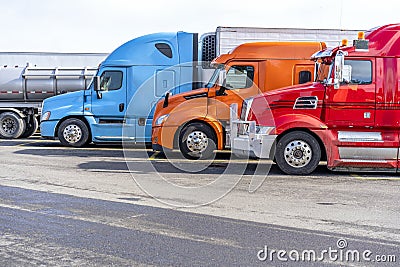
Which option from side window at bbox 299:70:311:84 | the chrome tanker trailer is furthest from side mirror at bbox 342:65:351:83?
the chrome tanker trailer

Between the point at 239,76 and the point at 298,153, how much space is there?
2922 millimetres

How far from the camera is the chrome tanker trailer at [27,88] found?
1939cm

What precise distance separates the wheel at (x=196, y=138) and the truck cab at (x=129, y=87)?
2676mm

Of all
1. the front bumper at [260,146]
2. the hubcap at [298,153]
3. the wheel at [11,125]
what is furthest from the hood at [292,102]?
Answer: the wheel at [11,125]

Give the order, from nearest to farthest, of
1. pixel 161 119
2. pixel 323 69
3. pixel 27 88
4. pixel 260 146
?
pixel 260 146
pixel 323 69
pixel 161 119
pixel 27 88

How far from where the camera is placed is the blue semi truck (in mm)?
15719

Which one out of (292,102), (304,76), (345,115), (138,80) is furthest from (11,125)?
(345,115)

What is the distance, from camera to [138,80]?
15961mm

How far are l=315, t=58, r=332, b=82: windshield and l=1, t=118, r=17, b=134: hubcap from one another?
11.6 m

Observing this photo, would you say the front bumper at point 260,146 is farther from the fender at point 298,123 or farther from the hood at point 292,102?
the hood at point 292,102

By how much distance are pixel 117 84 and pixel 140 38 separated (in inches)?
57.0

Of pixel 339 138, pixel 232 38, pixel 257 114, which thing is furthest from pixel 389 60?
pixel 232 38

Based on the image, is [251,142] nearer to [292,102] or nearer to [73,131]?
[292,102]

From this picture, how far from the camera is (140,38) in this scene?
16.0 m
